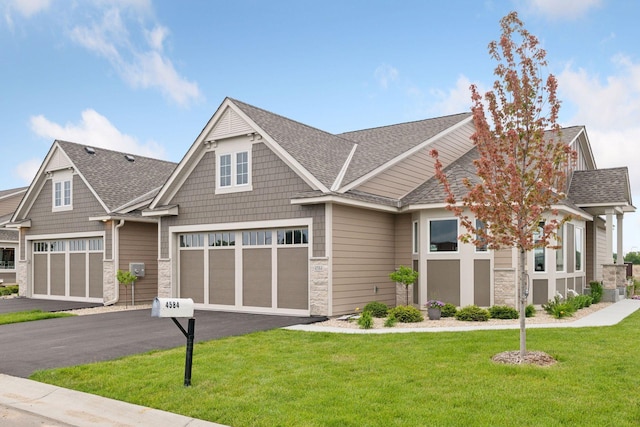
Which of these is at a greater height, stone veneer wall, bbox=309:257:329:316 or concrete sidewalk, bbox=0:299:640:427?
stone veneer wall, bbox=309:257:329:316

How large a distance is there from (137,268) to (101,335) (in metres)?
8.23

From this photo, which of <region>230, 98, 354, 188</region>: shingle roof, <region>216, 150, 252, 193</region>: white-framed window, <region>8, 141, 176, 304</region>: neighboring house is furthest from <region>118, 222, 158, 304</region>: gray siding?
<region>230, 98, 354, 188</region>: shingle roof

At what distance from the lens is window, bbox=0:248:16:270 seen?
112 ft

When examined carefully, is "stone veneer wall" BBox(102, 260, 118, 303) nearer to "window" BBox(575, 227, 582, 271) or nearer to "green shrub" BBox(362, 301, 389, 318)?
"green shrub" BBox(362, 301, 389, 318)

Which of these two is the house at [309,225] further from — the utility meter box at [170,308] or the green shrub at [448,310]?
the utility meter box at [170,308]

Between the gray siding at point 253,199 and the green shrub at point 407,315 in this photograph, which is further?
the gray siding at point 253,199

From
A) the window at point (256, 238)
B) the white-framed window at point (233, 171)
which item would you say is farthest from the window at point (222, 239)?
the white-framed window at point (233, 171)

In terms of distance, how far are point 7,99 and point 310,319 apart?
16.4 meters

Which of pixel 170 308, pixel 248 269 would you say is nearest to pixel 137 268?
pixel 248 269

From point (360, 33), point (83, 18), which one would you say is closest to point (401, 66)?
point (360, 33)

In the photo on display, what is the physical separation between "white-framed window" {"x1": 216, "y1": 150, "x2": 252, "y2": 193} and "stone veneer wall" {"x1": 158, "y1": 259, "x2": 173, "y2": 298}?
343 cm

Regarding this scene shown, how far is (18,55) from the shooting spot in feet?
72.5

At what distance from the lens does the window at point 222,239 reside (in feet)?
59.0

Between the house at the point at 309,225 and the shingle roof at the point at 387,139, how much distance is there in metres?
0.07
